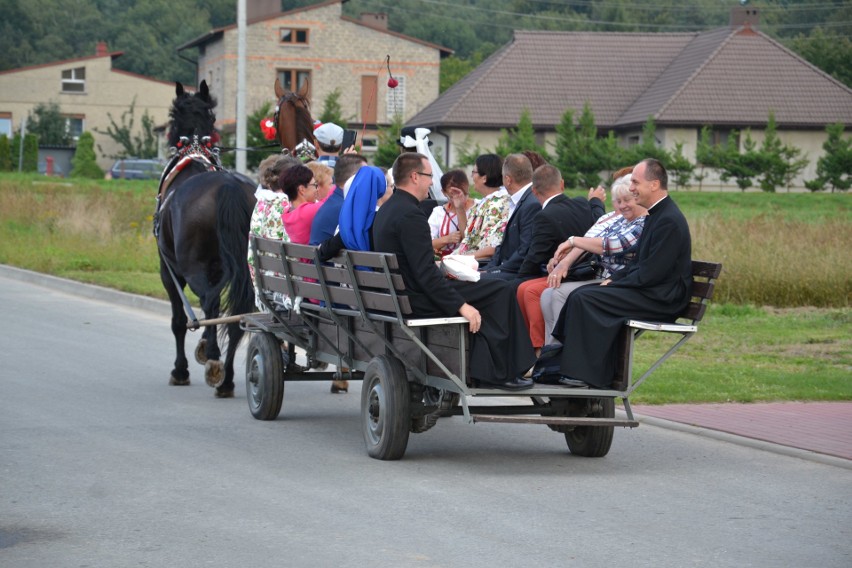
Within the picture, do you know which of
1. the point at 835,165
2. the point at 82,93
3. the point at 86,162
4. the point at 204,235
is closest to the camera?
the point at 204,235

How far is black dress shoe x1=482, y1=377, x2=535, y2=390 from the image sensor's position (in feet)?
25.9

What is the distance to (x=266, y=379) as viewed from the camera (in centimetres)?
984

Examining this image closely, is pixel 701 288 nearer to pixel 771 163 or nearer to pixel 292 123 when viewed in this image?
pixel 292 123

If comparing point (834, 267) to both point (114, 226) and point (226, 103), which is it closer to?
point (114, 226)

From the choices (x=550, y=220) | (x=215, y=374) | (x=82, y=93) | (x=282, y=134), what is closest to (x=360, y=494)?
(x=550, y=220)

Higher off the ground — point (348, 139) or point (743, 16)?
point (743, 16)

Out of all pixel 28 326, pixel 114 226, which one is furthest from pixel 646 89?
pixel 28 326

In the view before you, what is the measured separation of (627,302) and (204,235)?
477 centimetres

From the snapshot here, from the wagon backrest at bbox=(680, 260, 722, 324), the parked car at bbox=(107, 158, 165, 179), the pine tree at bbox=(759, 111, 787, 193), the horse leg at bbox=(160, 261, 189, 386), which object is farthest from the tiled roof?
the wagon backrest at bbox=(680, 260, 722, 324)

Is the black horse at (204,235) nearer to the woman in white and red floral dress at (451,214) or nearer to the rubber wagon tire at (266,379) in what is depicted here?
the rubber wagon tire at (266,379)

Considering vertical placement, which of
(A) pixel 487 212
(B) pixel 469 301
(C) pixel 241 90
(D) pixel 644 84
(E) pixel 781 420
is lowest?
(E) pixel 781 420

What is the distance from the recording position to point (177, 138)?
12773 millimetres

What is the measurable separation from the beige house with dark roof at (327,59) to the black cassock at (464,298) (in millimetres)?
64982

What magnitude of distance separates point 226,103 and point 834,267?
56.8 m
